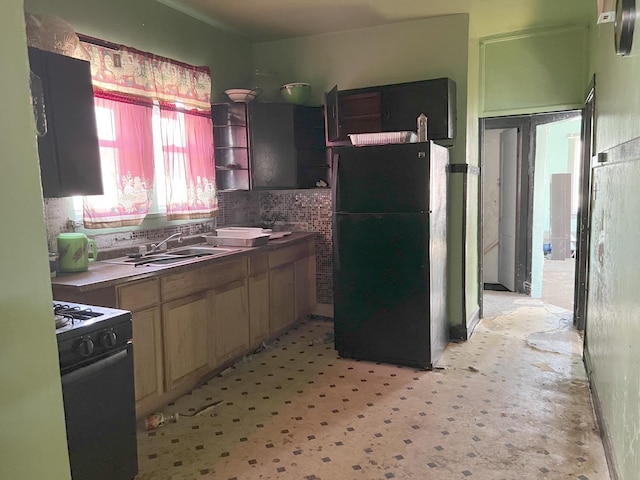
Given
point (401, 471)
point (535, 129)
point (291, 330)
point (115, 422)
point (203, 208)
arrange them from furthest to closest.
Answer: point (535, 129), point (291, 330), point (203, 208), point (401, 471), point (115, 422)

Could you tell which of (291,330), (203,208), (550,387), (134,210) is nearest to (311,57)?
(203,208)

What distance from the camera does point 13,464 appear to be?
938 millimetres

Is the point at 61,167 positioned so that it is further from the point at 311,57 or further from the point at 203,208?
the point at 311,57

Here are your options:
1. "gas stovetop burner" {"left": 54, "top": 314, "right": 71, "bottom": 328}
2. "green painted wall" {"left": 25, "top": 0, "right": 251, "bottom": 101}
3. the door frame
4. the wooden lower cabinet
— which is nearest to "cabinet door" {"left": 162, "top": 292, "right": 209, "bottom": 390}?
the wooden lower cabinet

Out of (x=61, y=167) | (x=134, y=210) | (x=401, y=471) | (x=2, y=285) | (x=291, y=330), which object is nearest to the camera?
(x=2, y=285)

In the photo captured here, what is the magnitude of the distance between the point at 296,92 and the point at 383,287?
201 centimetres

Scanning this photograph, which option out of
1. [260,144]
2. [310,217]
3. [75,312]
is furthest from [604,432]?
[260,144]

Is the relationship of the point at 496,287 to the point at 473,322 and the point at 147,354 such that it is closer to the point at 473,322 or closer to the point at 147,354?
the point at 473,322

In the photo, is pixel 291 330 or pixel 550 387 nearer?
pixel 550 387

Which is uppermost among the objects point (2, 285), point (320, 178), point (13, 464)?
point (320, 178)

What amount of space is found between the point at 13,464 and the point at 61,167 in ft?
5.92

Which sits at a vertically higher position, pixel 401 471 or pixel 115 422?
pixel 115 422

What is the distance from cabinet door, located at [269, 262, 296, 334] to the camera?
13.0ft

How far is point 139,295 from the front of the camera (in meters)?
2.65
